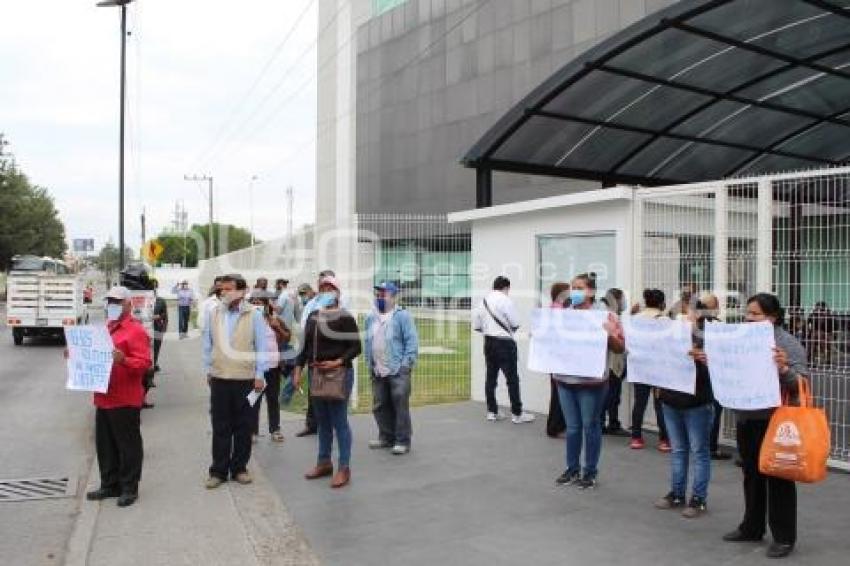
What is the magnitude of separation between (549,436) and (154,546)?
4.73 metres

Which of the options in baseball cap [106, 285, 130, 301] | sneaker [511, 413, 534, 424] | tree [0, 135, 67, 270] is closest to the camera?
baseball cap [106, 285, 130, 301]

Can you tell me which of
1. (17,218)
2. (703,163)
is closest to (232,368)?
(703,163)

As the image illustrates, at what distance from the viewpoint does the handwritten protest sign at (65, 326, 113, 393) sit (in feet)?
20.9

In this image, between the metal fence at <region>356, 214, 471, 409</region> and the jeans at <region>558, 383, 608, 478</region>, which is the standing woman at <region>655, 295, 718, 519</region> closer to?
the jeans at <region>558, 383, 608, 478</region>

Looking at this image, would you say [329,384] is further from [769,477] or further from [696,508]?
[769,477]

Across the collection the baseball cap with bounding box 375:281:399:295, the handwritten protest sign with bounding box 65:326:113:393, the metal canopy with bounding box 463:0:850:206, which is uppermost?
the metal canopy with bounding box 463:0:850:206

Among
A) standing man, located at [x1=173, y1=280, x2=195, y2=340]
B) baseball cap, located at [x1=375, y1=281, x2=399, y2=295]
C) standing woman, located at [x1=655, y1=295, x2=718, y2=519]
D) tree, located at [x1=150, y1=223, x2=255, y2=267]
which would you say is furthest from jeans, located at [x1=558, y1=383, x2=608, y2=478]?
tree, located at [x1=150, y1=223, x2=255, y2=267]

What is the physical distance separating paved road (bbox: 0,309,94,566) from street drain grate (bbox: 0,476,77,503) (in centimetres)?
17

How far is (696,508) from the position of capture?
19.9ft

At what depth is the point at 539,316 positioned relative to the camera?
7625 mm

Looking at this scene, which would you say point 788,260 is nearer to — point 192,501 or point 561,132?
point 561,132

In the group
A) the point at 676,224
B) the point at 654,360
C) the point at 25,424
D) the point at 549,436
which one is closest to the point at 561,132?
the point at 676,224

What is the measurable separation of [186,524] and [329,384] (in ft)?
5.45

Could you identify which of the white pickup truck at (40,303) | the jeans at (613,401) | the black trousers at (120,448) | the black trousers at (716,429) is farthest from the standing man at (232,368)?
the white pickup truck at (40,303)
